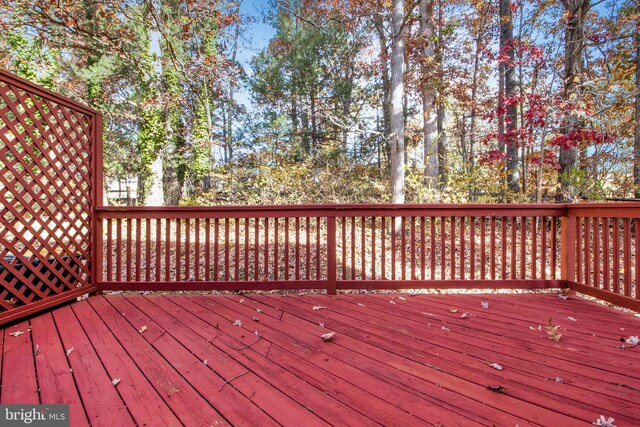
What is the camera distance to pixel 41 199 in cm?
237

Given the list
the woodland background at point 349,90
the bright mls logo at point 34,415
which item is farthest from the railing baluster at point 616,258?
the bright mls logo at point 34,415

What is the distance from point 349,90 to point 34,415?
1107 cm

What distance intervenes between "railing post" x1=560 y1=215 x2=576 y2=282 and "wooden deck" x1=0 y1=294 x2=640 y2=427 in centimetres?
52

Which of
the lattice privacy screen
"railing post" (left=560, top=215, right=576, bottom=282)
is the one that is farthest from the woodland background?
the lattice privacy screen

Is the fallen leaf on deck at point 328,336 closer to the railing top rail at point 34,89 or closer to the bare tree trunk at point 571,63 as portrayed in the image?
the railing top rail at point 34,89

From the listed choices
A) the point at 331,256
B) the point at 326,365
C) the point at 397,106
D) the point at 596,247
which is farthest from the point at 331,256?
the point at 397,106

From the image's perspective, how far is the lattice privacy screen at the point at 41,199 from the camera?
208 cm

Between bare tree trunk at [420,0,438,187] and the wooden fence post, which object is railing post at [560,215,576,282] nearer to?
the wooden fence post

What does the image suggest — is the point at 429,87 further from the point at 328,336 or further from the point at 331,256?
the point at 328,336

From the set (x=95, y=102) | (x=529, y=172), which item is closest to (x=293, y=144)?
(x=95, y=102)

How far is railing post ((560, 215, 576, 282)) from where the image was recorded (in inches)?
112

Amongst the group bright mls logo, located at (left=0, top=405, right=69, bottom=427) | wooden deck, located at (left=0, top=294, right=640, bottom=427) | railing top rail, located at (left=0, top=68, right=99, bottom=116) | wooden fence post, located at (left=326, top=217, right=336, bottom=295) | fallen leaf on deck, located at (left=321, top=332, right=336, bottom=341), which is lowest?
bright mls logo, located at (left=0, top=405, right=69, bottom=427)

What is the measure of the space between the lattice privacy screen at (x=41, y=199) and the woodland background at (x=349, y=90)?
4.31 meters

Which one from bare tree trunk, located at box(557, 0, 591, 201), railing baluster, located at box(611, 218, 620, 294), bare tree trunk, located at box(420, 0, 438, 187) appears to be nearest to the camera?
railing baluster, located at box(611, 218, 620, 294)
